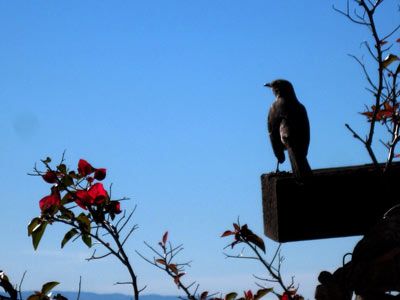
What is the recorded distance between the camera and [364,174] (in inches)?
87.7

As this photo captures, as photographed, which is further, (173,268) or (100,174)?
(173,268)

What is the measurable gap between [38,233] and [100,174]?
18.2 inches

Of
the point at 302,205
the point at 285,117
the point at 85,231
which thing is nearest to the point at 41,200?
the point at 85,231

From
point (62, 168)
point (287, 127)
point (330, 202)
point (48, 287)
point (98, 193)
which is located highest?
point (287, 127)

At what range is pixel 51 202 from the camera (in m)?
2.54

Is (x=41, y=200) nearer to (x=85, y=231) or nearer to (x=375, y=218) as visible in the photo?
(x=85, y=231)

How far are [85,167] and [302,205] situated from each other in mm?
1106

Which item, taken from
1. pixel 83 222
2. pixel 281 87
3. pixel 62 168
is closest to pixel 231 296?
A: pixel 83 222

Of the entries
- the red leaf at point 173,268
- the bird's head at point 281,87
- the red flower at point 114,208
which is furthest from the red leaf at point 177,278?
the bird's head at point 281,87

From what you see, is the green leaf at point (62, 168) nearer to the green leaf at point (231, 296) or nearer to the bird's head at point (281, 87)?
the green leaf at point (231, 296)

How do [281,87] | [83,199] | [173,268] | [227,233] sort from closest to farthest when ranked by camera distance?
[83,199], [227,233], [173,268], [281,87]

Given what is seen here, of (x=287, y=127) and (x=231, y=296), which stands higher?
(x=287, y=127)

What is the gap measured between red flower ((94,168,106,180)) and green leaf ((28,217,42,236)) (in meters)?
0.40

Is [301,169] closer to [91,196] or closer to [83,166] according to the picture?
[91,196]
